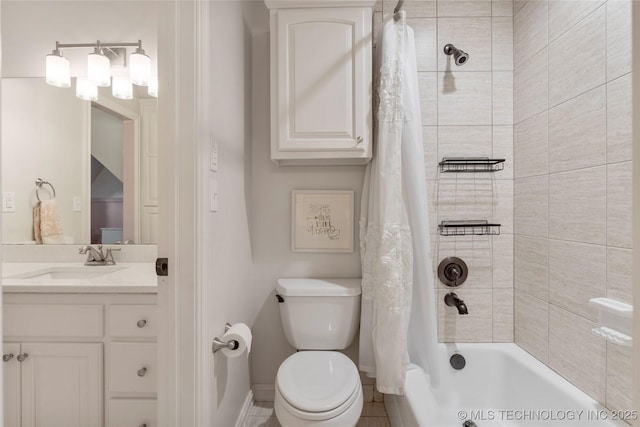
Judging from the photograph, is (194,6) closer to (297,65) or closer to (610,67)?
(297,65)

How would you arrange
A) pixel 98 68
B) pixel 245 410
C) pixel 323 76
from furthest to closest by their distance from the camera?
pixel 98 68 → pixel 245 410 → pixel 323 76

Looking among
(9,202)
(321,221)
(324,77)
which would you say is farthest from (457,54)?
(9,202)

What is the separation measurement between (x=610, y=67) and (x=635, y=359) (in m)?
1.29

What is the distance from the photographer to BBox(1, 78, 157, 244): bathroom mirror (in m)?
2.04

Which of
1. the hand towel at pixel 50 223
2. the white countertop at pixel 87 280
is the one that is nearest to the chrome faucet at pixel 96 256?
the white countertop at pixel 87 280

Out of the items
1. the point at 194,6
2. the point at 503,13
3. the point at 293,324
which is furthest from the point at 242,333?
the point at 503,13

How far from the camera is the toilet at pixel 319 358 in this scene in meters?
1.37

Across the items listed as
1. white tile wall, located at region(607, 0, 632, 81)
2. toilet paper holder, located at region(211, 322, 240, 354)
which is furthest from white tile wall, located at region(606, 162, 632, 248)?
toilet paper holder, located at region(211, 322, 240, 354)

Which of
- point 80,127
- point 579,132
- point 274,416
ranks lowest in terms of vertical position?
point 274,416

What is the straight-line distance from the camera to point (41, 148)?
6.66ft

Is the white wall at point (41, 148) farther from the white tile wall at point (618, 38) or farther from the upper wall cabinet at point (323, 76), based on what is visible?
the white tile wall at point (618, 38)

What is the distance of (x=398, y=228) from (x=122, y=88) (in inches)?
69.2

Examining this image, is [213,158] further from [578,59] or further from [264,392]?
[578,59]

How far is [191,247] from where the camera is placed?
120 centimetres
